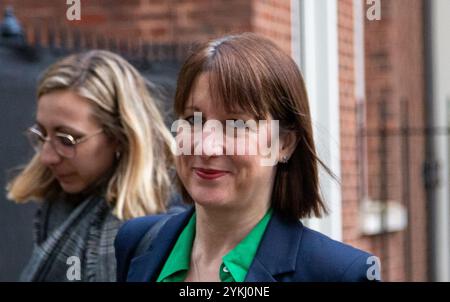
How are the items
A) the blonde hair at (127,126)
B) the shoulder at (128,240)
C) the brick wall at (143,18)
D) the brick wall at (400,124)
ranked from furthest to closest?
the brick wall at (400,124), the brick wall at (143,18), the blonde hair at (127,126), the shoulder at (128,240)

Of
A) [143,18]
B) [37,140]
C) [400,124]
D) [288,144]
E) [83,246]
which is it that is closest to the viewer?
[288,144]

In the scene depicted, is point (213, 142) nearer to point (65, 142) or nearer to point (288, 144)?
point (288, 144)

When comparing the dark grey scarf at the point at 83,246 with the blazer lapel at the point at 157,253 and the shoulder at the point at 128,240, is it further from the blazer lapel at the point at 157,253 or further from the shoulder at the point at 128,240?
the blazer lapel at the point at 157,253

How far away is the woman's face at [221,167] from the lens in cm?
183

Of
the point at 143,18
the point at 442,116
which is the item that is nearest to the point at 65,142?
the point at 143,18

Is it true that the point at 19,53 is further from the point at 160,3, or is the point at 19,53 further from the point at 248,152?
the point at 248,152

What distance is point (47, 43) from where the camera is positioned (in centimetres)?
361

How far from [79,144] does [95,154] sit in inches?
2.2

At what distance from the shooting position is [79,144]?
2.68 meters

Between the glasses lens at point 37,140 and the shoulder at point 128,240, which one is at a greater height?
the glasses lens at point 37,140

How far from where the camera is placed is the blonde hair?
105 inches

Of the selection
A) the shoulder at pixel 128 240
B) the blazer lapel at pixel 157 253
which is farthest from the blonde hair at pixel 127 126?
the blazer lapel at pixel 157 253

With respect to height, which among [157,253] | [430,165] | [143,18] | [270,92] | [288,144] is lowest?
[430,165]
